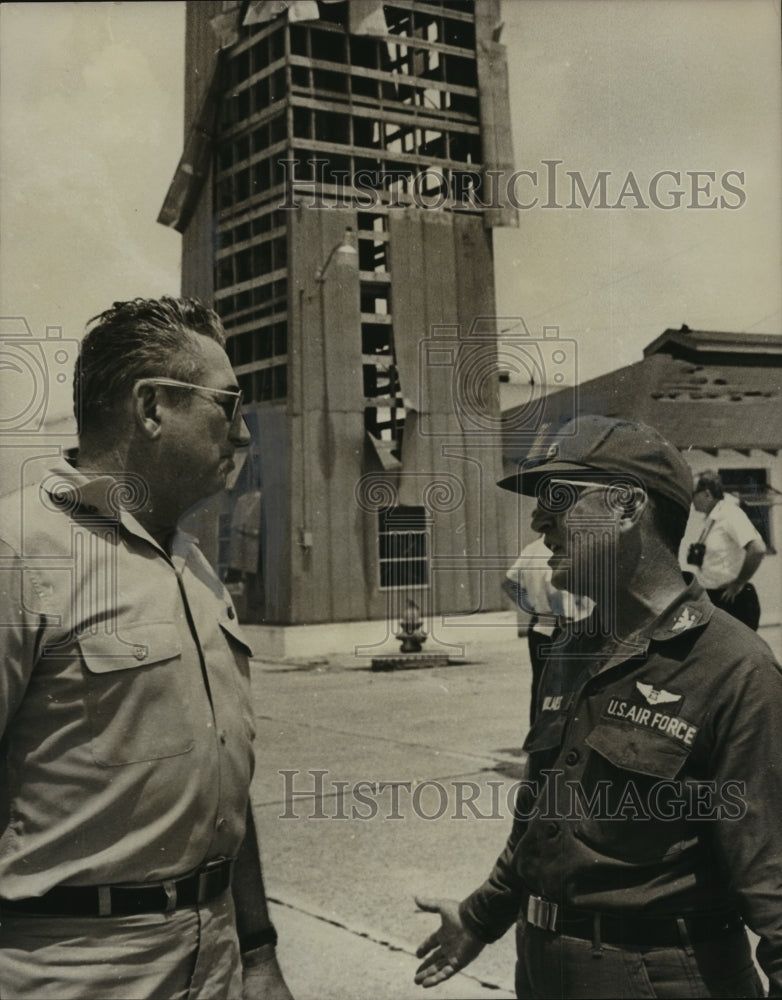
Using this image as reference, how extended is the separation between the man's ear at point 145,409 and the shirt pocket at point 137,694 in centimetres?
35

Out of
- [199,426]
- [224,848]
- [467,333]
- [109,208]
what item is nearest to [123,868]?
[224,848]

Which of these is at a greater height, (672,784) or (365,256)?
(365,256)

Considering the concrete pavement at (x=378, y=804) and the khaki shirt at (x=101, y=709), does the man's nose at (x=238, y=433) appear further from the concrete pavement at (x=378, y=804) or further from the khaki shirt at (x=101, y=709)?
the concrete pavement at (x=378, y=804)

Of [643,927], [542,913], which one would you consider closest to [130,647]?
[542,913]

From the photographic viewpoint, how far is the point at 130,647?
1.70m

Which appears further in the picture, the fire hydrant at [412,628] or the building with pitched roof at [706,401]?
the fire hydrant at [412,628]
